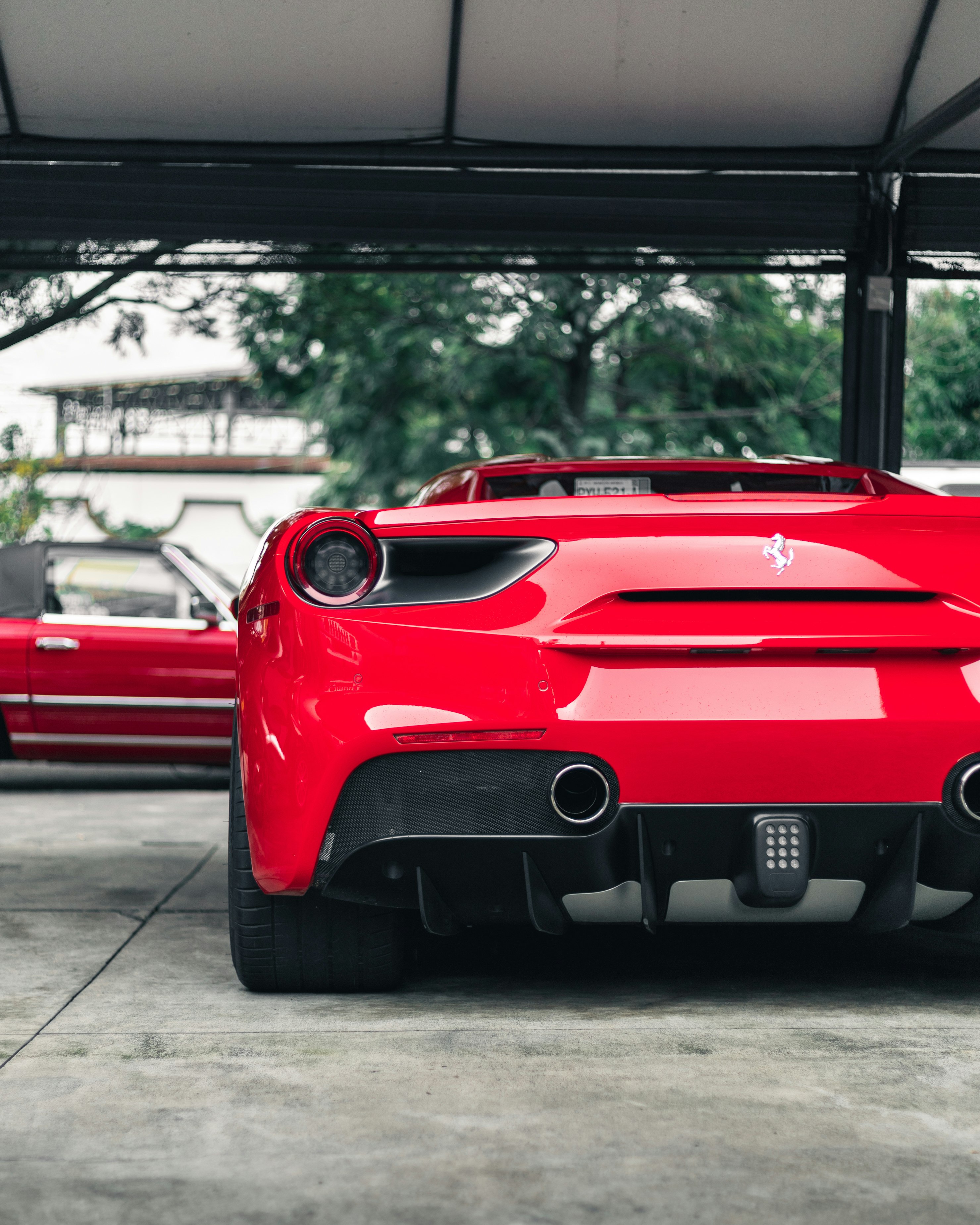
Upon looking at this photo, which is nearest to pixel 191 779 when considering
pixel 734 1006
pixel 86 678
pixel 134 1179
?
pixel 86 678

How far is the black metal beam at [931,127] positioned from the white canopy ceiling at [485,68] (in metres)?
0.16

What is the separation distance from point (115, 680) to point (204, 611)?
2.07ft

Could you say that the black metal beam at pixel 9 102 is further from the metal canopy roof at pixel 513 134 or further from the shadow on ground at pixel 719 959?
the shadow on ground at pixel 719 959

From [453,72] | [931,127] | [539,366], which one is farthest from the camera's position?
[539,366]

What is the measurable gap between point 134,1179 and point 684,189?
4.48m

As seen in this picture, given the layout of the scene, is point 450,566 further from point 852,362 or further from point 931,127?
point 852,362

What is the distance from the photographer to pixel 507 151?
18.5 feet

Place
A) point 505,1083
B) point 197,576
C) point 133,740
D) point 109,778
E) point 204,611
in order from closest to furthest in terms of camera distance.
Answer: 1. point 505,1083
2. point 133,740
3. point 204,611
4. point 197,576
5. point 109,778

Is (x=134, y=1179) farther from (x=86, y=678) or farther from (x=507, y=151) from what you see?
(x=86, y=678)

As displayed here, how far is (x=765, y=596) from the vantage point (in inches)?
115

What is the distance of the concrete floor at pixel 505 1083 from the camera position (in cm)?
213

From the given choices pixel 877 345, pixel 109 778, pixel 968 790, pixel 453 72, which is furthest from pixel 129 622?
pixel 968 790

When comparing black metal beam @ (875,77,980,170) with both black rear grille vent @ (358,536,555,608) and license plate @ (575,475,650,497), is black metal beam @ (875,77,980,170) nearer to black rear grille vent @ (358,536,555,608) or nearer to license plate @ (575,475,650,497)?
license plate @ (575,475,650,497)

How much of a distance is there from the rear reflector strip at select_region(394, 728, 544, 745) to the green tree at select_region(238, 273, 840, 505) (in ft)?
47.8
